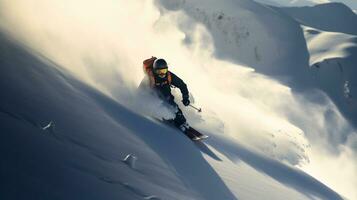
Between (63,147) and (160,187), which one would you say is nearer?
(63,147)

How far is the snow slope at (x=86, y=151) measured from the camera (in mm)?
4191

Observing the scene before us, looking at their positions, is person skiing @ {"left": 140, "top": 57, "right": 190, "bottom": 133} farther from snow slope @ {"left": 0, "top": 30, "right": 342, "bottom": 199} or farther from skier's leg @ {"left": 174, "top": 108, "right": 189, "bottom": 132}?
snow slope @ {"left": 0, "top": 30, "right": 342, "bottom": 199}

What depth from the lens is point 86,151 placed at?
16.9 feet

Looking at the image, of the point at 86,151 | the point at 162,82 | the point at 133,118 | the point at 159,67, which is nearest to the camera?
the point at 86,151

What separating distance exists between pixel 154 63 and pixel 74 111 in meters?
4.02

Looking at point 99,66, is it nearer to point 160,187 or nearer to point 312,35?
point 160,187

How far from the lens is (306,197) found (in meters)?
10.7

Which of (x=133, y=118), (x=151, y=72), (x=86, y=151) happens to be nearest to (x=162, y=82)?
(x=151, y=72)

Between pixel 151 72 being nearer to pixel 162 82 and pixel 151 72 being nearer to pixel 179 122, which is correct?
pixel 162 82

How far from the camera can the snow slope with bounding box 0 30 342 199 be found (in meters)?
4.19

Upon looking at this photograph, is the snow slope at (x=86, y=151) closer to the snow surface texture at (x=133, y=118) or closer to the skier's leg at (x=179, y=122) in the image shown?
the snow surface texture at (x=133, y=118)

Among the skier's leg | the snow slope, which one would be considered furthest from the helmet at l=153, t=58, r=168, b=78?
the snow slope

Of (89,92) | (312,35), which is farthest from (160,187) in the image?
(312,35)

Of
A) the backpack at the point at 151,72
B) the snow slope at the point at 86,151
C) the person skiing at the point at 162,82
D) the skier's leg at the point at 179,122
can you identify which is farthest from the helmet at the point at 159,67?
the snow slope at the point at 86,151
